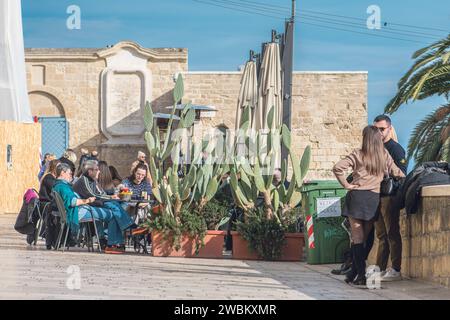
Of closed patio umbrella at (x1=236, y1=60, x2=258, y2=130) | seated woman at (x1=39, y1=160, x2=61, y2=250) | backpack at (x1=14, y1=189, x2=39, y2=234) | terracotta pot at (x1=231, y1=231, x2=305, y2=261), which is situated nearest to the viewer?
terracotta pot at (x1=231, y1=231, x2=305, y2=261)

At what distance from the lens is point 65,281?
10.6 meters

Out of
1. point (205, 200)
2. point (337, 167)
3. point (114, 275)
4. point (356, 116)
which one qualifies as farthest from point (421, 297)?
point (356, 116)

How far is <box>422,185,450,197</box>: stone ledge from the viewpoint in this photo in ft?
34.2

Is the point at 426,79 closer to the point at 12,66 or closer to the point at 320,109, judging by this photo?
the point at 12,66

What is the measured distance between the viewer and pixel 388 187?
1129 centimetres

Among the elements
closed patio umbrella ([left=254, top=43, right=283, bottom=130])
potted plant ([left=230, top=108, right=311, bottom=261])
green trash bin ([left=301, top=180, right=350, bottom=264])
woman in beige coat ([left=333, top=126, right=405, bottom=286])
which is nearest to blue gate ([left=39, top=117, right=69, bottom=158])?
closed patio umbrella ([left=254, top=43, right=283, bottom=130])

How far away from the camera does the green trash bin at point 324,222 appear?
14109mm

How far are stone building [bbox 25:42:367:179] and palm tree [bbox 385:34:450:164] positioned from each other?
1850 cm

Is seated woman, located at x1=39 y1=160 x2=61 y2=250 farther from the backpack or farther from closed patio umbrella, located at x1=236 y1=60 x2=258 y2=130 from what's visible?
closed patio umbrella, located at x1=236 y1=60 x2=258 y2=130

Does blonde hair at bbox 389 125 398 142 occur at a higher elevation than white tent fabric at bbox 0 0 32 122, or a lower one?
lower

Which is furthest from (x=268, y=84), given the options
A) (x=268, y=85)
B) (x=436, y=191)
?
(x=436, y=191)

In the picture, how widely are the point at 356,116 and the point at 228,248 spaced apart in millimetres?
25028

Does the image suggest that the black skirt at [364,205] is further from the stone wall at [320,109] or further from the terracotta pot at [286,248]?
the stone wall at [320,109]

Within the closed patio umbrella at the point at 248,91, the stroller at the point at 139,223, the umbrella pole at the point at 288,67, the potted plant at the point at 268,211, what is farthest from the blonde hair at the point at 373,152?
the closed patio umbrella at the point at 248,91
